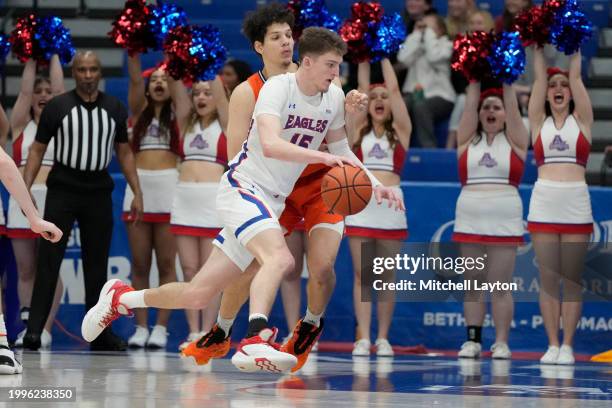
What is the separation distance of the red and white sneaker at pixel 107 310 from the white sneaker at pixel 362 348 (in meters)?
2.65

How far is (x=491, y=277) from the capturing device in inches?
412

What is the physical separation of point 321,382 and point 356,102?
173 cm

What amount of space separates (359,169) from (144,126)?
4031mm

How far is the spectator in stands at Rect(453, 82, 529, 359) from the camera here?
1042 cm

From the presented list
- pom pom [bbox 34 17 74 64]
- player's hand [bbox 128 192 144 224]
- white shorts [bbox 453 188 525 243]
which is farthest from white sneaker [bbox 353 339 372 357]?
pom pom [bbox 34 17 74 64]

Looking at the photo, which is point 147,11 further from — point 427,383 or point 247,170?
point 427,383

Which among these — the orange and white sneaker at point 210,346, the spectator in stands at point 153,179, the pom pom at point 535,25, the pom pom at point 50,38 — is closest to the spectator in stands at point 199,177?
the spectator in stands at point 153,179

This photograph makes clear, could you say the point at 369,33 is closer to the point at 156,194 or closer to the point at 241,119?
the point at 156,194

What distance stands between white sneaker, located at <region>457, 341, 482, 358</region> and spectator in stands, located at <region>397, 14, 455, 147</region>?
308 centimetres

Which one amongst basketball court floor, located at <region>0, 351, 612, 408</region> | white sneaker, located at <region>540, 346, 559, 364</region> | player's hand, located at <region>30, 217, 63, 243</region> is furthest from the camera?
white sneaker, located at <region>540, 346, 559, 364</region>

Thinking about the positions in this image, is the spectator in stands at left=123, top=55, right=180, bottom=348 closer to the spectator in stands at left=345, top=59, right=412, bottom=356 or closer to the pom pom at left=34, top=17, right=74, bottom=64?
the pom pom at left=34, top=17, right=74, bottom=64

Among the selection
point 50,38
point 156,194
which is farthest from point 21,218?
point 50,38

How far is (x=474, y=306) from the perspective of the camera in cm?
1050

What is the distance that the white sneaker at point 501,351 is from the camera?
33.7 feet
